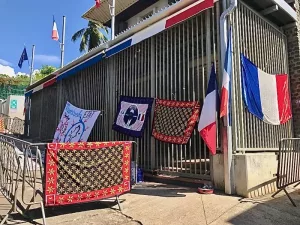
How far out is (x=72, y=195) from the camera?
4180mm

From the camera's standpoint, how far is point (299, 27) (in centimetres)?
804

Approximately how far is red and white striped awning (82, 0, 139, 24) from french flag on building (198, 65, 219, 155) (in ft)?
34.3

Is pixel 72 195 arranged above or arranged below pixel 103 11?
below

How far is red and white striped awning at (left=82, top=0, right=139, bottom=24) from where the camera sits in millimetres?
15058

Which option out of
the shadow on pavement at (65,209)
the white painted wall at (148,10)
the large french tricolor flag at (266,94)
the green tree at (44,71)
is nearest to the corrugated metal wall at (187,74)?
the large french tricolor flag at (266,94)

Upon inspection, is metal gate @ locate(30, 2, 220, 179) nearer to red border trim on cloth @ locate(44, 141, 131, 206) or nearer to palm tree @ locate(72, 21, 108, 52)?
red border trim on cloth @ locate(44, 141, 131, 206)

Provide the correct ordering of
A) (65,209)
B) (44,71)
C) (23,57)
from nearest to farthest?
1. (65,209)
2. (23,57)
3. (44,71)

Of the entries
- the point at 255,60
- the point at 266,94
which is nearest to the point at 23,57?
the point at 255,60

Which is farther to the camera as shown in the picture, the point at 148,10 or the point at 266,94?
the point at 148,10

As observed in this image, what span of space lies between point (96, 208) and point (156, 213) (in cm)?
108

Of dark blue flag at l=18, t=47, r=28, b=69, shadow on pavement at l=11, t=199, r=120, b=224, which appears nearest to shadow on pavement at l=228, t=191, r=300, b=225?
shadow on pavement at l=11, t=199, r=120, b=224

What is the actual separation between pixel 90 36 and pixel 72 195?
23.1m

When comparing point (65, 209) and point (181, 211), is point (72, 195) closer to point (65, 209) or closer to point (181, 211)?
point (65, 209)

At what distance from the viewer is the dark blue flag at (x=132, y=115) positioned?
23.4 ft
